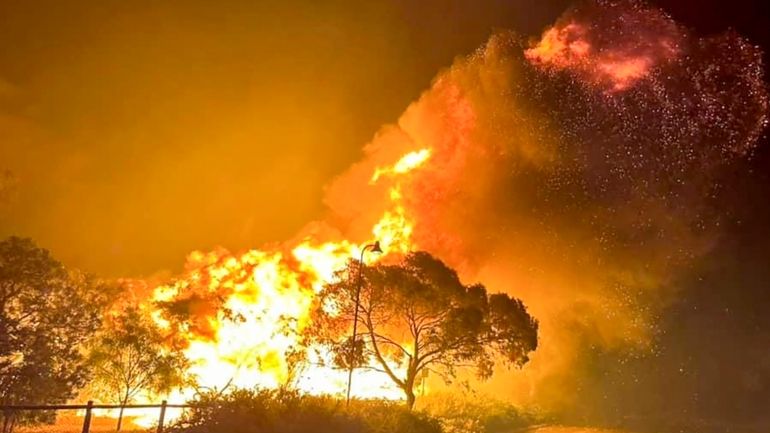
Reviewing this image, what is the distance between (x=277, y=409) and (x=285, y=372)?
20.0 metres

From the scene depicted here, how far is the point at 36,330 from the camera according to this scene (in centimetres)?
2352

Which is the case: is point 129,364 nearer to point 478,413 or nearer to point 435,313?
point 435,313

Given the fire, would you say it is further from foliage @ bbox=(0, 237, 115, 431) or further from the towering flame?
foliage @ bbox=(0, 237, 115, 431)

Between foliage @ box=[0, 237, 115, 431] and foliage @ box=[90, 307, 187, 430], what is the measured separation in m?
3.90

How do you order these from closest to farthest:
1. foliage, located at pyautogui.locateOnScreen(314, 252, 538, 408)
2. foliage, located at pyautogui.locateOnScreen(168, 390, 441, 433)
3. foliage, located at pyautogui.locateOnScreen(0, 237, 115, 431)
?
foliage, located at pyautogui.locateOnScreen(168, 390, 441, 433) < foliage, located at pyautogui.locateOnScreen(0, 237, 115, 431) < foliage, located at pyautogui.locateOnScreen(314, 252, 538, 408)

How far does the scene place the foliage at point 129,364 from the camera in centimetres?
2964

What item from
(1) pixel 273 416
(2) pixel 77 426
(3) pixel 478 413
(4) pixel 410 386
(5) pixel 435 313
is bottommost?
(1) pixel 273 416

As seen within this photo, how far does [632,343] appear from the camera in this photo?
58094 mm

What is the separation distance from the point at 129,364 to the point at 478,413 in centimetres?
1939

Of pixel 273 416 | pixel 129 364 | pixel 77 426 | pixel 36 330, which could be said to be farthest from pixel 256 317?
pixel 273 416

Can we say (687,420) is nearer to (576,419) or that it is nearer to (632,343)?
(632,343)

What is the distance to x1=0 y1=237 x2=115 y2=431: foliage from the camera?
71.4ft

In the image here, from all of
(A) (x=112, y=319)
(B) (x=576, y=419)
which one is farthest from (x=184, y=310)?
(B) (x=576, y=419)

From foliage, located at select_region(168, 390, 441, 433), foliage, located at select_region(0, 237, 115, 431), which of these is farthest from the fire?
foliage, located at select_region(168, 390, 441, 433)
